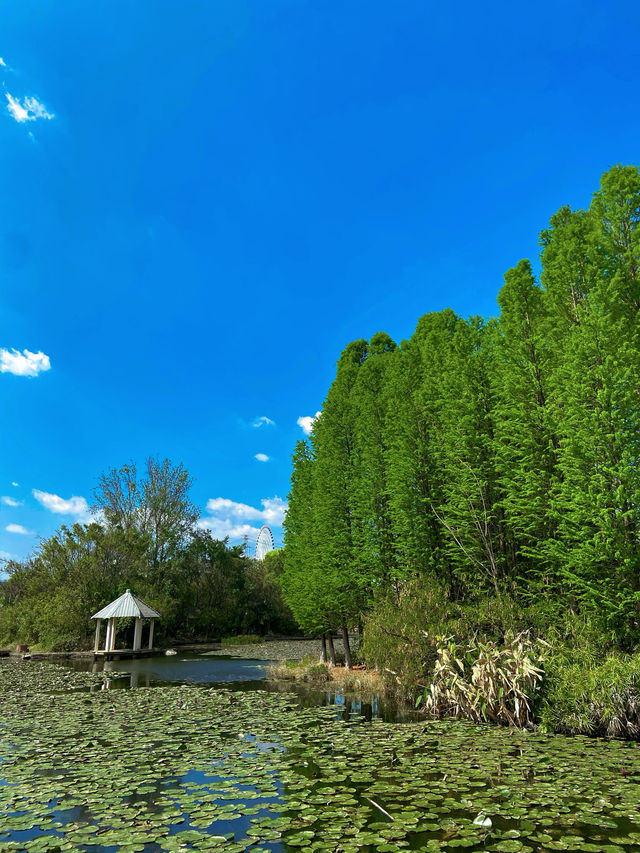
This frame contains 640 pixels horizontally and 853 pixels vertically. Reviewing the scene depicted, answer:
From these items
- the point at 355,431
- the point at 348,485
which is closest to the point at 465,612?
the point at 348,485

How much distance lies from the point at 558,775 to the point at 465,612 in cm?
673

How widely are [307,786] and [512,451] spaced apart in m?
9.50

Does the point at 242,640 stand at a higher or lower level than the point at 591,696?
lower

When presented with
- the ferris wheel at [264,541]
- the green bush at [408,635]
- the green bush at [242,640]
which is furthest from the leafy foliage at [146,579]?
the ferris wheel at [264,541]

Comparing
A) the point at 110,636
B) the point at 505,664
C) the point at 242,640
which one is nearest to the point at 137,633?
the point at 110,636

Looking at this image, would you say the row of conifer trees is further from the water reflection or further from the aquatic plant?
the water reflection

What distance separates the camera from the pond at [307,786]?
4.65 m

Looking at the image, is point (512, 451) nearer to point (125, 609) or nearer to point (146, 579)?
point (125, 609)

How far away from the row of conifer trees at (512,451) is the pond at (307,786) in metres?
4.43

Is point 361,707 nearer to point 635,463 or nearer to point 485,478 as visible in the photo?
point 485,478

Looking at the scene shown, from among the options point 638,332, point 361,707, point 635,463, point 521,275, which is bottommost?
point 361,707

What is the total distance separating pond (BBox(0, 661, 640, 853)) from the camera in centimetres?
465

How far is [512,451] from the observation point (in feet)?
43.0

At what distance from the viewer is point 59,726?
386 inches
